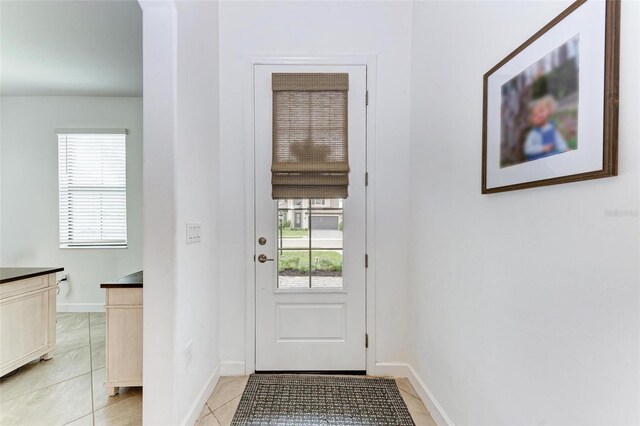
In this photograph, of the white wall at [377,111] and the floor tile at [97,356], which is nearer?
the white wall at [377,111]

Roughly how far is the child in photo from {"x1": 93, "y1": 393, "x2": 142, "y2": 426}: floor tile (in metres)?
2.41

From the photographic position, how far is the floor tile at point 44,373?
207 cm

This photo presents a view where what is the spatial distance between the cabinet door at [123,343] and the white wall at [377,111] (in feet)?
1.77

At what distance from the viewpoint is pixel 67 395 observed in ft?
6.57

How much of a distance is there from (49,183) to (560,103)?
4.88 metres

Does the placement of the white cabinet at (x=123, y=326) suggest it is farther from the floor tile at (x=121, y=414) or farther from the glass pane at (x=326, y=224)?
the glass pane at (x=326, y=224)

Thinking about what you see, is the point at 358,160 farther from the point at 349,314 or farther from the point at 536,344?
the point at 536,344

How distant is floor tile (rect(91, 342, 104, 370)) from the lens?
2.38m

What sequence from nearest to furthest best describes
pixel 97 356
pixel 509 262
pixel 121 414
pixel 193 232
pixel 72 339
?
1. pixel 509 262
2. pixel 193 232
3. pixel 121 414
4. pixel 97 356
5. pixel 72 339

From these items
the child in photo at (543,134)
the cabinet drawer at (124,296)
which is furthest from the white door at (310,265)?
the child in photo at (543,134)

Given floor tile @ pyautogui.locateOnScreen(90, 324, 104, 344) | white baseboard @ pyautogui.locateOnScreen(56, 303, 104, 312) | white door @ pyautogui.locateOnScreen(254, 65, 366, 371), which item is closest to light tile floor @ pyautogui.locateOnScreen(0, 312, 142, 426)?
floor tile @ pyautogui.locateOnScreen(90, 324, 104, 344)

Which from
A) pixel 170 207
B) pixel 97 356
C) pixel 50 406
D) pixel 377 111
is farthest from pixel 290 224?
pixel 97 356

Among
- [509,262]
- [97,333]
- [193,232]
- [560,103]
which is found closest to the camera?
[560,103]

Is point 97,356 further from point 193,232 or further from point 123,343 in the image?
point 193,232
